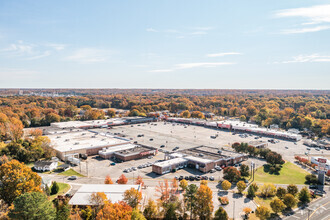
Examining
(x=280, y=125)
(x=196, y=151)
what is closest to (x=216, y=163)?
(x=196, y=151)

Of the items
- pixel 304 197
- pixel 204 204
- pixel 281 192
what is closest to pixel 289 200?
pixel 281 192

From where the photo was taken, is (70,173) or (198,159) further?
(198,159)

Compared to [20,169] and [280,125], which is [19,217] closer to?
[20,169]

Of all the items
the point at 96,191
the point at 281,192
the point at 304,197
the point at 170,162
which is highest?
the point at 96,191

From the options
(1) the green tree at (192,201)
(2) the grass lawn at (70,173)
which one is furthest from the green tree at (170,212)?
(2) the grass lawn at (70,173)

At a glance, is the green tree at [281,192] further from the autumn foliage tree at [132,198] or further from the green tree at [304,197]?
the autumn foliage tree at [132,198]

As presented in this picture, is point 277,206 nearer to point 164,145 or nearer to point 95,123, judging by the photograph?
point 164,145
